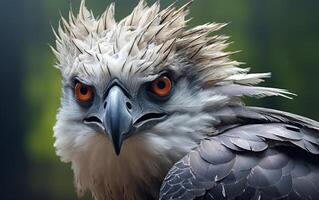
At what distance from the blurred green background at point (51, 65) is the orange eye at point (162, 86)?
765mm

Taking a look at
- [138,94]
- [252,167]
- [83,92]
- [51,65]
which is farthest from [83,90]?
[51,65]

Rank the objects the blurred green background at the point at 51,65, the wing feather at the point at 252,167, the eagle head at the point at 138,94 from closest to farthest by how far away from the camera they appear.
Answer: the wing feather at the point at 252,167 < the eagle head at the point at 138,94 < the blurred green background at the point at 51,65

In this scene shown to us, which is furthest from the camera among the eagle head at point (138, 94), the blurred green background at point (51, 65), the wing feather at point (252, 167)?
the blurred green background at point (51, 65)

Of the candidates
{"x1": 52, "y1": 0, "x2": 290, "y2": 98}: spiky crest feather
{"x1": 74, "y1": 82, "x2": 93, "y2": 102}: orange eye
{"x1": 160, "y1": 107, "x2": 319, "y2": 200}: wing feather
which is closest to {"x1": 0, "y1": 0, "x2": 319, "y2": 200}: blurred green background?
{"x1": 52, "y1": 0, "x2": 290, "y2": 98}: spiky crest feather

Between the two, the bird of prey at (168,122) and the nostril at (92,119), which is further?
the nostril at (92,119)

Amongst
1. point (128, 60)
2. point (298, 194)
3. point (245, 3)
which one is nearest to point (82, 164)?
point (128, 60)

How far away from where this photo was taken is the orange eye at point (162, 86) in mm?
1337

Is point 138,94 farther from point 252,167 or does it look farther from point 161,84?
point 252,167

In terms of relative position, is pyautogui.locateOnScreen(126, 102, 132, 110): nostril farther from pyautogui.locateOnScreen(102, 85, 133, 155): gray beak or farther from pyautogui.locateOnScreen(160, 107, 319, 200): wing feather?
pyautogui.locateOnScreen(160, 107, 319, 200): wing feather

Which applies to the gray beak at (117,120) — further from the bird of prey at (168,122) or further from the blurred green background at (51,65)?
the blurred green background at (51,65)

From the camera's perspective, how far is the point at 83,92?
136cm

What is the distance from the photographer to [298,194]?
1.18m

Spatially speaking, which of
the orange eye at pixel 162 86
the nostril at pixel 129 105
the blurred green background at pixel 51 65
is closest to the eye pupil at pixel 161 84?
the orange eye at pixel 162 86

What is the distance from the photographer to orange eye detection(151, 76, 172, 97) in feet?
4.39
